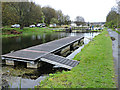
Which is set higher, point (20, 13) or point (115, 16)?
point (20, 13)

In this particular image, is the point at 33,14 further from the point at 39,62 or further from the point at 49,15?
the point at 39,62

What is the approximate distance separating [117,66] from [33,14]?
4936 centimetres

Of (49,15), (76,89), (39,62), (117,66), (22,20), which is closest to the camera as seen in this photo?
(76,89)

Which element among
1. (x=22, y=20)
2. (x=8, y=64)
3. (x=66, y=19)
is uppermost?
(x=66, y=19)

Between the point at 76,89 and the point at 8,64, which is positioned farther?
the point at 8,64

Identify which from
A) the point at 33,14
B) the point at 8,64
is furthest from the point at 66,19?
the point at 8,64

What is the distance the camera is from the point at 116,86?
5.16m

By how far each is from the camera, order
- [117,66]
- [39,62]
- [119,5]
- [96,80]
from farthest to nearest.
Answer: [119,5], [39,62], [117,66], [96,80]

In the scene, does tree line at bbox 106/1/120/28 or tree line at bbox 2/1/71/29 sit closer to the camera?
tree line at bbox 2/1/71/29

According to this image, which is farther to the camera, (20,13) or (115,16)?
(115,16)

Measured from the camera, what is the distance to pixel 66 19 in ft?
338

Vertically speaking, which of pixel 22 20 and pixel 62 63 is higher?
pixel 22 20

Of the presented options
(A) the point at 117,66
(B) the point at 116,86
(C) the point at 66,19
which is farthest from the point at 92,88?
(C) the point at 66,19

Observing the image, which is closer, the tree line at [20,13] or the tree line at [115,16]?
the tree line at [20,13]
